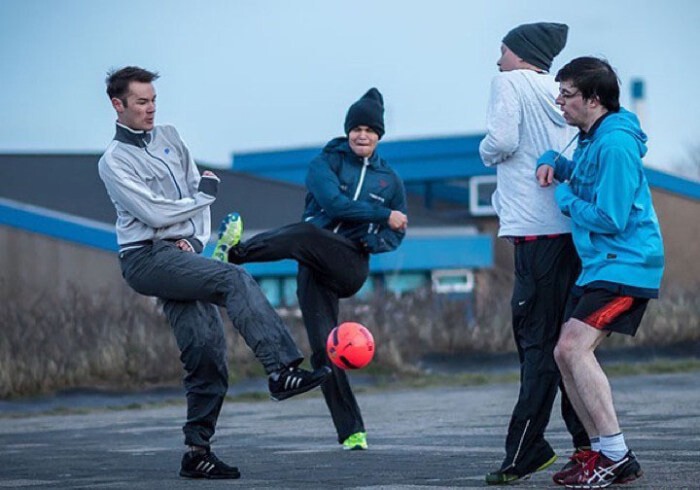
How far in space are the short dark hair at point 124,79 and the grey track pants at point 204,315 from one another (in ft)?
3.00

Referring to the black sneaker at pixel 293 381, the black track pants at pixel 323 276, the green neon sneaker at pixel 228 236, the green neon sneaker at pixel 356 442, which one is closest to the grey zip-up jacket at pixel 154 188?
the green neon sneaker at pixel 228 236

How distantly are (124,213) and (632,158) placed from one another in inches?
122

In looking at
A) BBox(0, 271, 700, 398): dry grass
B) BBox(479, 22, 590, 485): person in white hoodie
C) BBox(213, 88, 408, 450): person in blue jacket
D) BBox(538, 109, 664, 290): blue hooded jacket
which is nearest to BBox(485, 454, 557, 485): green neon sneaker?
BBox(479, 22, 590, 485): person in white hoodie

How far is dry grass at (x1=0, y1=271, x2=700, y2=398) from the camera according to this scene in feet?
66.4

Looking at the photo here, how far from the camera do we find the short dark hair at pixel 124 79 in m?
9.35

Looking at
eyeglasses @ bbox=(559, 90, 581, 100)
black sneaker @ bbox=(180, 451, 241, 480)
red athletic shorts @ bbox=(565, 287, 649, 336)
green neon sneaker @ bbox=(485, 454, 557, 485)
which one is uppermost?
A: eyeglasses @ bbox=(559, 90, 581, 100)

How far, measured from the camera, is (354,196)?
1109cm

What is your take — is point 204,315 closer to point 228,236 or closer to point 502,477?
point 228,236

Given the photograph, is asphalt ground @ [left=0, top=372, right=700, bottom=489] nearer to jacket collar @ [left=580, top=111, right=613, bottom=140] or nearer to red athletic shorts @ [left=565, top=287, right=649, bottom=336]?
red athletic shorts @ [left=565, top=287, right=649, bottom=336]

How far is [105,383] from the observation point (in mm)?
20312

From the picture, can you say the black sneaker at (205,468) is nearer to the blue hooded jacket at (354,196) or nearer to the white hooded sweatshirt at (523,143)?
the white hooded sweatshirt at (523,143)

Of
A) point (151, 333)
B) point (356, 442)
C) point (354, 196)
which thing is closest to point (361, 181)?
point (354, 196)

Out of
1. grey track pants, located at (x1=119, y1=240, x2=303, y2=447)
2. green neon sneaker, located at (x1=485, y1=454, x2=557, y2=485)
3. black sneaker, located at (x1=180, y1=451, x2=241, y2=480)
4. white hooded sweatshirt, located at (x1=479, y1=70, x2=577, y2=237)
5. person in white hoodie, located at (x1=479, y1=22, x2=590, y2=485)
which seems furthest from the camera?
black sneaker, located at (x1=180, y1=451, x2=241, y2=480)

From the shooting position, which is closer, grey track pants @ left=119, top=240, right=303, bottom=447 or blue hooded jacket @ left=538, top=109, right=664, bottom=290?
blue hooded jacket @ left=538, top=109, right=664, bottom=290
